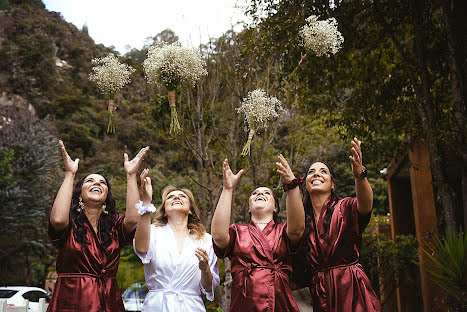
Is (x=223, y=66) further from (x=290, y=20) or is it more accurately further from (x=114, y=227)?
(x=114, y=227)

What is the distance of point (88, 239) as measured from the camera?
3168 mm

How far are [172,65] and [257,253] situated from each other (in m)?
1.58

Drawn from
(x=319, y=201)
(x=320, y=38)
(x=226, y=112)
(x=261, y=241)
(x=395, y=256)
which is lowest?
(x=395, y=256)

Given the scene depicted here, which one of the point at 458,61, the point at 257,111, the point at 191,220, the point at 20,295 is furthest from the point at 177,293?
the point at 20,295

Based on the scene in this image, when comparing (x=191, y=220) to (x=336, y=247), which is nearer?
(x=336, y=247)

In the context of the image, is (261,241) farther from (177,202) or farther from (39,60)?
(39,60)

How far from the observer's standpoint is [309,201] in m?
3.50

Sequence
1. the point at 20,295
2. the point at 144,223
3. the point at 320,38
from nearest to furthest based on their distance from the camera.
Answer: the point at 144,223
the point at 320,38
the point at 20,295

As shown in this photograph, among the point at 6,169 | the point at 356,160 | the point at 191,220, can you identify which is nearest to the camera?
the point at 356,160

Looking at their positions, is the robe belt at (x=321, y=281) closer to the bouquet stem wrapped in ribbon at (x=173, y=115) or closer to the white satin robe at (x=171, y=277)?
the white satin robe at (x=171, y=277)

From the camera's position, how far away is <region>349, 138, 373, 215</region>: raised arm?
112 inches

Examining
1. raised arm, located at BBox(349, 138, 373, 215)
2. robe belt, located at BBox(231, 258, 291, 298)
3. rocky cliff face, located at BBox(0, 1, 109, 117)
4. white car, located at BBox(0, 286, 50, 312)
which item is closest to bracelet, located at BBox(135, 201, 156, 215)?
robe belt, located at BBox(231, 258, 291, 298)

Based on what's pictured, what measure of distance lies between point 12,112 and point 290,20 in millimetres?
18371

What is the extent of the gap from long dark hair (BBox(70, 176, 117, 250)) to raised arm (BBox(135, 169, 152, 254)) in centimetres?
23
